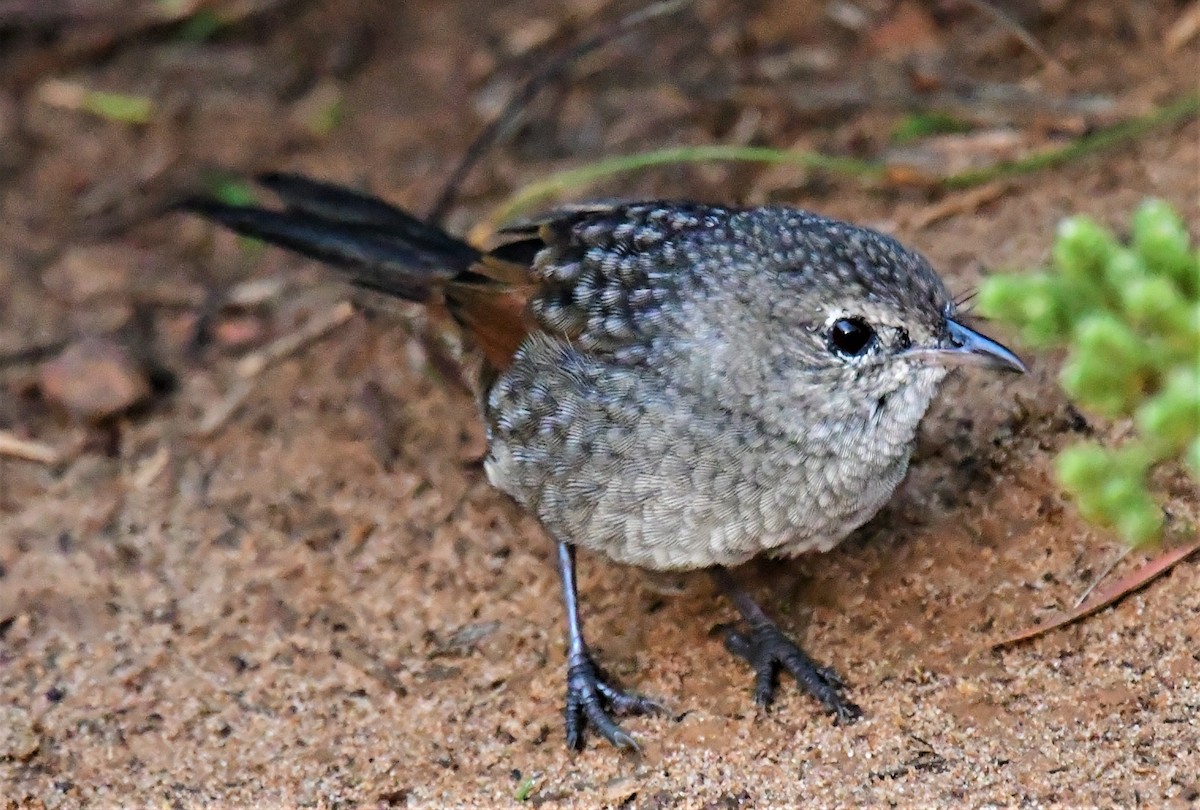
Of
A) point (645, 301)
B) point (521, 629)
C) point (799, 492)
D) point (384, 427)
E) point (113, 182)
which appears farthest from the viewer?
point (113, 182)

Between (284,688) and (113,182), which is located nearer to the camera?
(284,688)

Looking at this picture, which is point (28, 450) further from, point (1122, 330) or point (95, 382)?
point (1122, 330)

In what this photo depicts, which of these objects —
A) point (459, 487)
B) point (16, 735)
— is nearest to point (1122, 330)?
point (459, 487)

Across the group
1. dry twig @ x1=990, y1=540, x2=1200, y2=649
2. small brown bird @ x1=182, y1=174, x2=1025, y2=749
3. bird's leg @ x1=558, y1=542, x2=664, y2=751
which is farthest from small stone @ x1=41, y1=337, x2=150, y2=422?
dry twig @ x1=990, y1=540, x2=1200, y2=649

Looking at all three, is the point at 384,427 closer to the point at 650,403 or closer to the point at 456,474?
the point at 456,474

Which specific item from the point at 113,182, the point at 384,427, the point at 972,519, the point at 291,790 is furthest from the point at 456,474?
the point at 113,182

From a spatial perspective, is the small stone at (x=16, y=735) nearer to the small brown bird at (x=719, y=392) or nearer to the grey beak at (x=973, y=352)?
the small brown bird at (x=719, y=392)

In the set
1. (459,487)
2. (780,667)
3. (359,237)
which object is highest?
(359,237)
